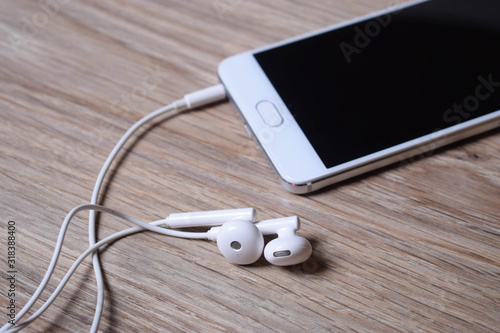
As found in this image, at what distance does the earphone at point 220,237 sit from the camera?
0.56 meters

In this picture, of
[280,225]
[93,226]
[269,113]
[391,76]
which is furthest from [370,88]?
[93,226]

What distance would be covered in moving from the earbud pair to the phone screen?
119 mm

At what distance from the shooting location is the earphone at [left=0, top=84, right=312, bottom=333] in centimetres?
56

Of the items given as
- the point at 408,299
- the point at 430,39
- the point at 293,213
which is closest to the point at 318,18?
the point at 430,39

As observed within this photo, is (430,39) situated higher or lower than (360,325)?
higher

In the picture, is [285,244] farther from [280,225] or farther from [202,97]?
[202,97]

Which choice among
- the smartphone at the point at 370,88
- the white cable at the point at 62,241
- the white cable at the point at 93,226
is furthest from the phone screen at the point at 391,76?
the white cable at the point at 62,241

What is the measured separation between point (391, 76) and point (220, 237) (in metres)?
0.34

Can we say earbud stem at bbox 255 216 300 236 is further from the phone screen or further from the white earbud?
the phone screen

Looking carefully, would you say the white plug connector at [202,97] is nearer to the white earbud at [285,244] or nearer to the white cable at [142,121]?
the white cable at [142,121]

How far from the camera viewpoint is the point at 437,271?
1.96ft

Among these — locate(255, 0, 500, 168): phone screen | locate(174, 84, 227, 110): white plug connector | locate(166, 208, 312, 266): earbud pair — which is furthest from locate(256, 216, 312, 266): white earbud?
locate(174, 84, 227, 110): white plug connector

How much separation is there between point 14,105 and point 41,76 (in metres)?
0.06

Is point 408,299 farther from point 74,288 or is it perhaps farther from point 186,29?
point 186,29
